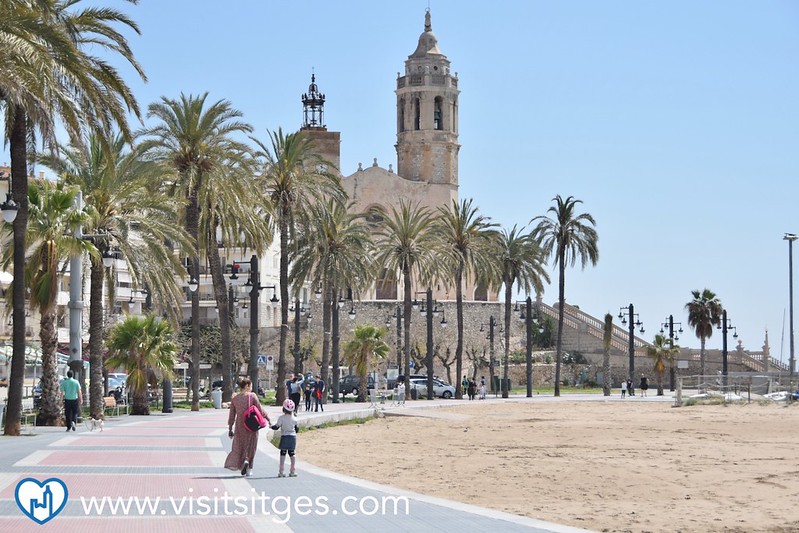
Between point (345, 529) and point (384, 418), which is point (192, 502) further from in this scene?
point (384, 418)

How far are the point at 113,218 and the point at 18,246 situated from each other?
8.01 m

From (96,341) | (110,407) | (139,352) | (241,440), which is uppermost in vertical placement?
(96,341)

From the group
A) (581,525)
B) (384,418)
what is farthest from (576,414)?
(581,525)

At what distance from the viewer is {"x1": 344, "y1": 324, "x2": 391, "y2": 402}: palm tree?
60.7m

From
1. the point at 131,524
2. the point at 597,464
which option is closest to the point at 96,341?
the point at 597,464

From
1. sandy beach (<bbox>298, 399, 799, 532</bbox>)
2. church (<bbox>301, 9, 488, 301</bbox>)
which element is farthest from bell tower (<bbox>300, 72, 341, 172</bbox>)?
sandy beach (<bbox>298, 399, 799, 532</bbox>)

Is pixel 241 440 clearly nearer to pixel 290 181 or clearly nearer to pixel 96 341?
Result: pixel 96 341

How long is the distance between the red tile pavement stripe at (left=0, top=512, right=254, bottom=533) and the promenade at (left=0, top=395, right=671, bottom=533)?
11 mm

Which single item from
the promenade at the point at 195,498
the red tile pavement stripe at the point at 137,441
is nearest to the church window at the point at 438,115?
the red tile pavement stripe at the point at 137,441

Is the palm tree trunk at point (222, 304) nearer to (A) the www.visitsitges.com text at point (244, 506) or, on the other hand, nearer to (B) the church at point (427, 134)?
(A) the www.visitsitges.com text at point (244, 506)

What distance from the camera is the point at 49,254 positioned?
30.7 m

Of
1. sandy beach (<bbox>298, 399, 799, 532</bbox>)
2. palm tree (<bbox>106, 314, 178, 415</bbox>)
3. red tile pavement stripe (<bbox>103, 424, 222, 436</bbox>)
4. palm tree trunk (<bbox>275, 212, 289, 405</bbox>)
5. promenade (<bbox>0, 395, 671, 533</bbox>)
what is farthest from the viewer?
palm tree trunk (<bbox>275, 212, 289, 405</bbox>)

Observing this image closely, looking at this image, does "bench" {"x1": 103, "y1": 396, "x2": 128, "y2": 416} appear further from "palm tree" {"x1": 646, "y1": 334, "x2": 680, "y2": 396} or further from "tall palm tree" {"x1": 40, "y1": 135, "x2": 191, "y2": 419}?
"palm tree" {"x1": 646, "y1": 334, "x2": 680, "y2": 396}

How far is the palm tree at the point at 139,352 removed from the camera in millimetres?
39844
